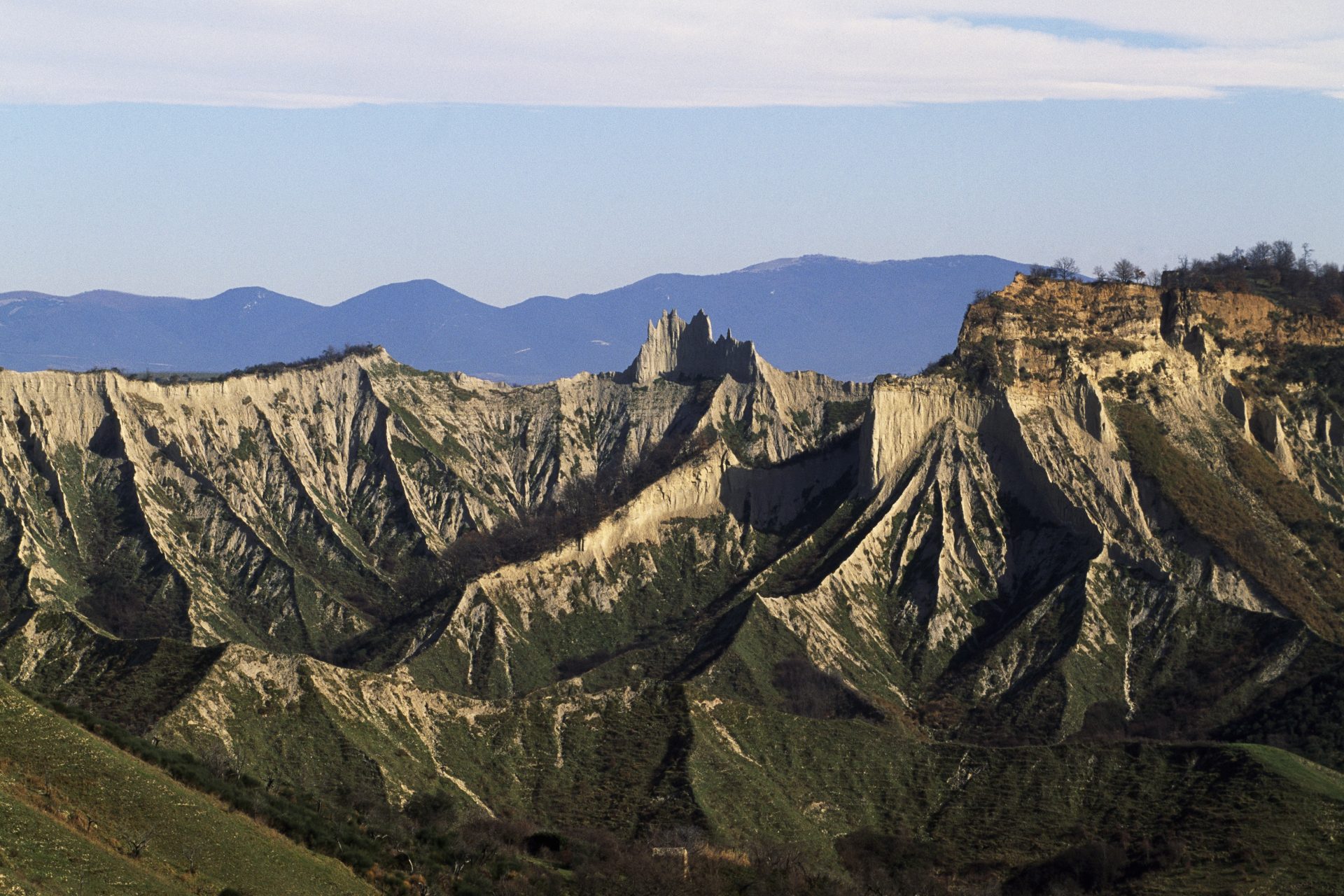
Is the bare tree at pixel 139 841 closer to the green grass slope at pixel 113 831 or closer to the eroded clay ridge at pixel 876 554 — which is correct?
the green grass slope at pixel 113 831

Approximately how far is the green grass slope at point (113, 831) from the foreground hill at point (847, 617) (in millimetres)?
20129

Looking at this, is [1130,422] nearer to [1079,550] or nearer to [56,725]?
[1079,550]

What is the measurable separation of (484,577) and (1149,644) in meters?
52.6

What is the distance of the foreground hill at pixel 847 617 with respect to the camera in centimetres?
10888

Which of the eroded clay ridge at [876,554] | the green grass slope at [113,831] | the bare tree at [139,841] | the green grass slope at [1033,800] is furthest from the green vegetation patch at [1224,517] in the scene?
the bare tree at [139,841]

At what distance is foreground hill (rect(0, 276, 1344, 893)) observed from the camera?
10888 centimetres

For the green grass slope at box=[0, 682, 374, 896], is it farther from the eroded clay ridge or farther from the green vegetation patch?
the green vegetation patch

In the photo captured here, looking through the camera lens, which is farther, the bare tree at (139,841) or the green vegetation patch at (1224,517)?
the green vegetation patch at (1224,517)

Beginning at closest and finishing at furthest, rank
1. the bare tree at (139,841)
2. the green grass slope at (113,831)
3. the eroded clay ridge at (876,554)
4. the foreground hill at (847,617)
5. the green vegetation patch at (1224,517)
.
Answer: the green grass slope at (113,831) < the bare tree at (139,841) < the foreground hill at (847,617) < the eroded clay ridge at (876,554) < the green vegetation patch at (1224,517)

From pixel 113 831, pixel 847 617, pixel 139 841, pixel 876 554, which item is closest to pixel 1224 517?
pixel 876 554

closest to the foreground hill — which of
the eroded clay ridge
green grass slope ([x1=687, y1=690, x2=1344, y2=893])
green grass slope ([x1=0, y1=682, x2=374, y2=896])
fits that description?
green grass slope ([x1=687, y1=690, x2=1344, y2=893])

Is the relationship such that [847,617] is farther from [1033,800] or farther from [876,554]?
[1033,800]

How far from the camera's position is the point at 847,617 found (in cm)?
16000

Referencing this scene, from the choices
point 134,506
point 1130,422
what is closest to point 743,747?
point 1130,422
